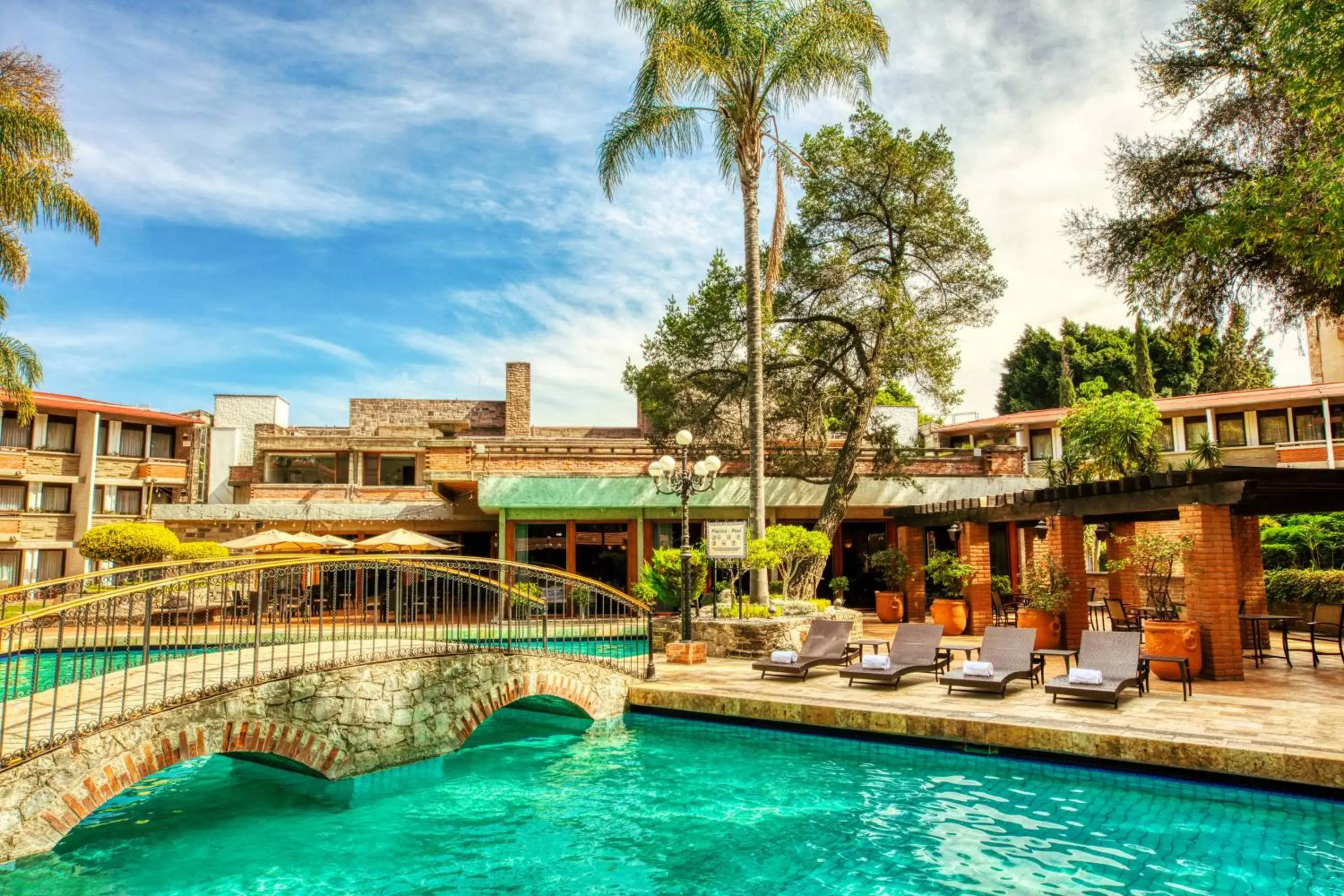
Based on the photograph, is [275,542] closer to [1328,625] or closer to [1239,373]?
[1328,625]

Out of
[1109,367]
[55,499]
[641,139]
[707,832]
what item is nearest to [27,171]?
[641,139]

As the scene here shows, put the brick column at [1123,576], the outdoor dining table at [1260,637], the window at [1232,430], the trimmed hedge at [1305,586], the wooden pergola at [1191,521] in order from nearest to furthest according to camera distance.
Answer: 1. the wooden pergola at [1191,521]
2. the outdoor dining table at [1260,637]
3. the trimmed hedge at [1305,586]
4. the brick column at [1123,576]
5. the window at [1232,430]

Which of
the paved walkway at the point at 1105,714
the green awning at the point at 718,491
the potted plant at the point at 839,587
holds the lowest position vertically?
the paved walkway at the point at 1105,714

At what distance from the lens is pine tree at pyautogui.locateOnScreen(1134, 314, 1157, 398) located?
43.0 metres

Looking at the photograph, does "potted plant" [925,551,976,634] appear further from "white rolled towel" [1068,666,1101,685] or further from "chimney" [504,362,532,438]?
"chimney" [504,362,532,438]

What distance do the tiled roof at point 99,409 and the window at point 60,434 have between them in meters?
0.52

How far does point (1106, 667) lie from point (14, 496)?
124ft

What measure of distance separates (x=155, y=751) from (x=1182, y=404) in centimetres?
3803

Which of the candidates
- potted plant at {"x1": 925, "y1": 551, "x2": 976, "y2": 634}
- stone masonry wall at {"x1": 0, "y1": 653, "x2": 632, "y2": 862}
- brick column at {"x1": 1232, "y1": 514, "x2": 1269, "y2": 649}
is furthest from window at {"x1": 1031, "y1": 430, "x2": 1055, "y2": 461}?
stone masonry wall at {"x1": 0, "y1": 653, "x2": 632, "y2": 862}

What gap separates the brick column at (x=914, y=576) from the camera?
21188 mm

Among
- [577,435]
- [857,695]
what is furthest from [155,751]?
[577,435]

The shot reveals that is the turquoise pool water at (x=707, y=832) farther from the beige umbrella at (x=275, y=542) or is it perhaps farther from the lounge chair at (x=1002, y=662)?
the beige umbrella at (x=275, y=542)

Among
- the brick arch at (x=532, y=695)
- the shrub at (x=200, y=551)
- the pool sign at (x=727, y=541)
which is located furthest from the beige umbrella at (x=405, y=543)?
the brick arch at (x=532, y=695)

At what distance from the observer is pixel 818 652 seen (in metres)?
13.4
